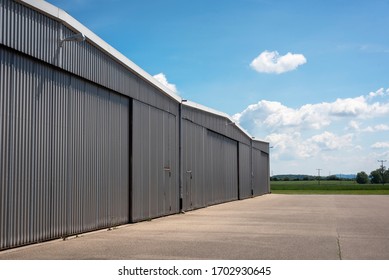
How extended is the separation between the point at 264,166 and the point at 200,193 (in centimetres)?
3206

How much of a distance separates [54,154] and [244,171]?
3541cm

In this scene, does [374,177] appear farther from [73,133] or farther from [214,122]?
[73,133]

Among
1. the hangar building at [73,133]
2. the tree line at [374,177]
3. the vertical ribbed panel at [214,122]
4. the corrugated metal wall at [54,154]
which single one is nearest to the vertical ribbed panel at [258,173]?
the vertical ribbed panel at [214,122]

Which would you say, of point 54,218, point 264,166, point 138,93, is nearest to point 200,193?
point 138,93

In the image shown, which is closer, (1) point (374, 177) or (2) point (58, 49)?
(2) point (58, 49)

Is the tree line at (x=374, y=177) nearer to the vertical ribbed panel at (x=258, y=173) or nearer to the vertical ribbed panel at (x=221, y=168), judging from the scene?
the vertical ribbed panel at (x=258, y=173)

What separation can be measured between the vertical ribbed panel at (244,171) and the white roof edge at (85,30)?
2468 cm

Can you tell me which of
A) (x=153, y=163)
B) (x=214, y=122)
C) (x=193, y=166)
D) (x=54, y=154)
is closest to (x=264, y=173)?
(x=214, y=122)

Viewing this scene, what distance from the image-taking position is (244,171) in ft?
159

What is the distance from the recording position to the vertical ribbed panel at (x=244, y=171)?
46344mm

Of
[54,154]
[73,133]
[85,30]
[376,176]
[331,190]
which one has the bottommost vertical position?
[331,190]

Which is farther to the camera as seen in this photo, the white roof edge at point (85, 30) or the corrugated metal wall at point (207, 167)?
the corrugated metal wall at point (207, 167)

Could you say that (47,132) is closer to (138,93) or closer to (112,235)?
(112,235)

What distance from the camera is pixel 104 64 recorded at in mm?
17641
